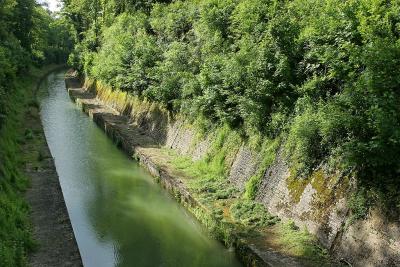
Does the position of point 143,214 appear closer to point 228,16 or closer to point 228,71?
point 228,71

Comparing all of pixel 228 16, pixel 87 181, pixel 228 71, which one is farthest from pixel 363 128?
pixel 87 181

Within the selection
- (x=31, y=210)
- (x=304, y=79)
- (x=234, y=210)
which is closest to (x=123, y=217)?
(x=31, y=210)

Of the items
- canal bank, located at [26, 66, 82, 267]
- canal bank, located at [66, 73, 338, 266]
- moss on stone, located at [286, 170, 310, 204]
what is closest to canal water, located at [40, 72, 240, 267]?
canal bank, located at [66, 73, 338, 266]

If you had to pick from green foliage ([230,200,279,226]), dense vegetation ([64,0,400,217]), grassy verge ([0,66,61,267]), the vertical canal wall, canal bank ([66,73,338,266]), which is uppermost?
dense vegetation ([64,0,400,217])

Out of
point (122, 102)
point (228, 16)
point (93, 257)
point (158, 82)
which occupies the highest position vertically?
point (228, 16)

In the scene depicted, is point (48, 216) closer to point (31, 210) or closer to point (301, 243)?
point (31, 210)

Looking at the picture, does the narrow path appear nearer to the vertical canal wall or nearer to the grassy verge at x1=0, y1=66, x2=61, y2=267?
the grassy verge at x1=0, y1=66, x2=61, y2=267
